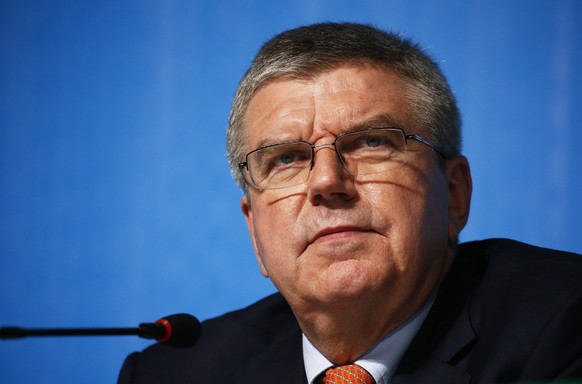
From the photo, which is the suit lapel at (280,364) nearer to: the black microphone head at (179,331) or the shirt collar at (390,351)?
the shirt collar at (390,351)

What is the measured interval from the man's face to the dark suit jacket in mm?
122

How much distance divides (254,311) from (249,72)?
92cm

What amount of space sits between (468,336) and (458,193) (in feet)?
1.77

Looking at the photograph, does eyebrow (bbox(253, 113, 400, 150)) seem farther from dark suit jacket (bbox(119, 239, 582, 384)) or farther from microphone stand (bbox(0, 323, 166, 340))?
microphone stand (bbox(0, 323, 166, 340))

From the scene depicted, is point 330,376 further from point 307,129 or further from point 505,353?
point 307,129

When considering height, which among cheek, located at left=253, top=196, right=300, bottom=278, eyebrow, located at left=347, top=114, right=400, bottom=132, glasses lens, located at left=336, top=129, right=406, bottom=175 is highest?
eyebrow, located at left=347, top=114, right=400, bottom=132

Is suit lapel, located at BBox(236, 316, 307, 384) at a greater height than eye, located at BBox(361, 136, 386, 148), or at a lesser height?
lesser

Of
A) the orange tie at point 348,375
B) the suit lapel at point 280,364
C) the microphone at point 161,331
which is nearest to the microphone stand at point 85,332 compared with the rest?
the microphone at point 161,331

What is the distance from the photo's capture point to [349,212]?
2047 mm

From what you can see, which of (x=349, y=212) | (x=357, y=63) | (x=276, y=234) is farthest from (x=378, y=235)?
(x=357, y=63)

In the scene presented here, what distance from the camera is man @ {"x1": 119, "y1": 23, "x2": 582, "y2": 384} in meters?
2.00

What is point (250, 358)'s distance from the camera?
2.60 m

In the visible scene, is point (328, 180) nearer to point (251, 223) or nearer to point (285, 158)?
point (285, 158)

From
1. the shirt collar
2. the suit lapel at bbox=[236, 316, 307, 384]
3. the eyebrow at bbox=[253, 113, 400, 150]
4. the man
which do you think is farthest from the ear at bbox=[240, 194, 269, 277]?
the shirt collar
